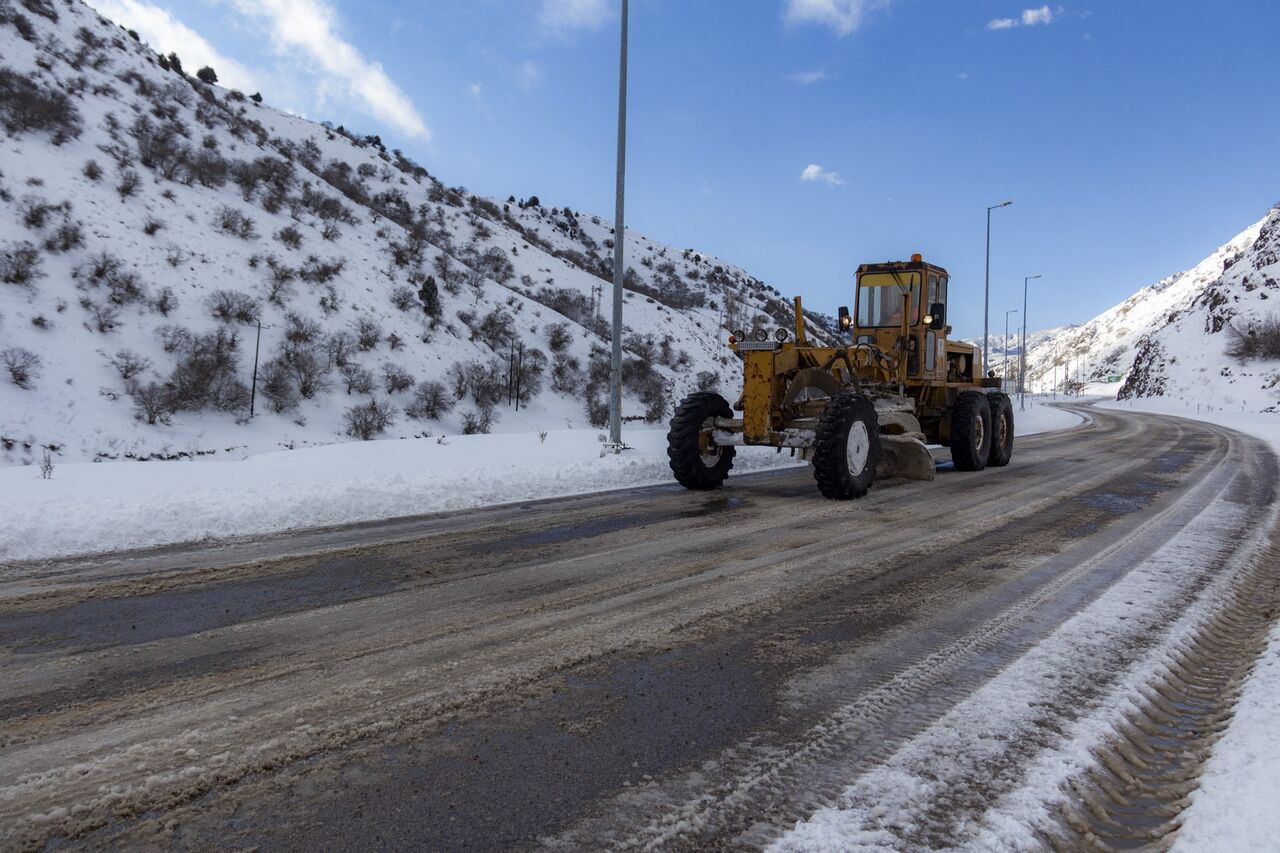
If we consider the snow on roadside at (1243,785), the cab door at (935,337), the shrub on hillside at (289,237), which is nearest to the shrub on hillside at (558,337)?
the shrub on hillside at (289,237)

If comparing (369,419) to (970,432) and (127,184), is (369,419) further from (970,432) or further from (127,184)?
(970,432)

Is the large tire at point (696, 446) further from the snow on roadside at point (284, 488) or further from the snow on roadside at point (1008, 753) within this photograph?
the snow on roadside at point (1008, 753)

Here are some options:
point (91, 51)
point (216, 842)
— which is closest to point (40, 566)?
point (216, 842)

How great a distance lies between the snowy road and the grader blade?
13.4 ft

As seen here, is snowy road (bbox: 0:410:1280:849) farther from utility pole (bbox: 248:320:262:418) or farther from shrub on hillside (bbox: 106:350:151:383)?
shrub on hillside (bbox: 106:350:151:383)

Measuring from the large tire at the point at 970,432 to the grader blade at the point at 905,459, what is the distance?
156 centimetres

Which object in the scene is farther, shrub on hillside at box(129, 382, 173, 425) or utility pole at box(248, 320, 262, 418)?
utility pole at box(248, 320, 262, 418)

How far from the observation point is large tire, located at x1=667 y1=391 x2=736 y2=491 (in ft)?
29.6

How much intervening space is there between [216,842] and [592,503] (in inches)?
239

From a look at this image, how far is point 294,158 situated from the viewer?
41.1 m

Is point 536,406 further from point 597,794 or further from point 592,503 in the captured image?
point 597,794

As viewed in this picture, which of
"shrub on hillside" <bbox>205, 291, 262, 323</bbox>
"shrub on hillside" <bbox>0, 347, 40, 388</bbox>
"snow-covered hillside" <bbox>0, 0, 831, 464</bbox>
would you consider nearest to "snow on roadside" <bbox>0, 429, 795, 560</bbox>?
"snow-covered hillside" <bbox>0, 0, 831, 464</bbox>

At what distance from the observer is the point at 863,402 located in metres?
8.37

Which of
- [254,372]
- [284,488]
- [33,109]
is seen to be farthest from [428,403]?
[33,109]
